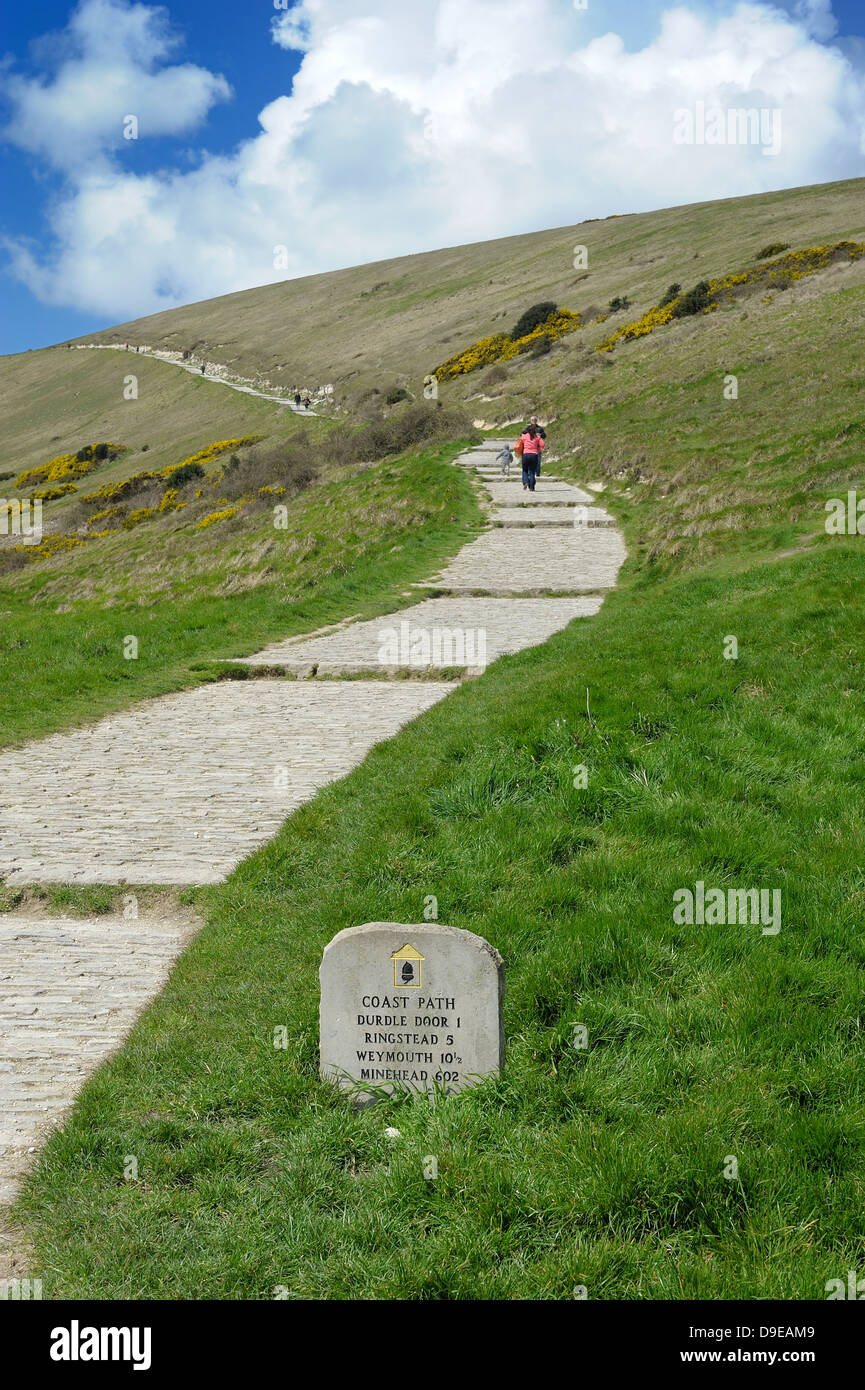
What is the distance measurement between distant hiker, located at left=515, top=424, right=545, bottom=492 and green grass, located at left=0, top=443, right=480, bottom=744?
189cm

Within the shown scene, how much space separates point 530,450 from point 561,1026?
24.2 m

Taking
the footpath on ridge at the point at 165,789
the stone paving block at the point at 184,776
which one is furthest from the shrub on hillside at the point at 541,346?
the stone paving block at the point at 184,776

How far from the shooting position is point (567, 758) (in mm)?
7418

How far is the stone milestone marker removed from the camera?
4.13 m

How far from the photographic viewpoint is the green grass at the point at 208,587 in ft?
43.7

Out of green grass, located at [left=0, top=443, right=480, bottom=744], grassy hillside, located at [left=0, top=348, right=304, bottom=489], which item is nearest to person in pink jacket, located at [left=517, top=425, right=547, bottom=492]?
green grass, located at [left=0, top=443, right=480, bottom=744]

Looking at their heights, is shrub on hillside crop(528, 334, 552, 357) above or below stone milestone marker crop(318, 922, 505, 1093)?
above

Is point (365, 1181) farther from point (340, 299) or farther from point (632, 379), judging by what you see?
point (340, 299)

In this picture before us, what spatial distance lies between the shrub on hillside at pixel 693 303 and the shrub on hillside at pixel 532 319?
1272 cm

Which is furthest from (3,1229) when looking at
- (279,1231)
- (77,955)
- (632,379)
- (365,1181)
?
(632,379)

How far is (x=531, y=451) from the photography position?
2694 cm

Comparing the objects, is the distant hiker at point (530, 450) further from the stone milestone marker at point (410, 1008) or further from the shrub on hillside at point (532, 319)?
the shrub on hillside at point (532, 319)

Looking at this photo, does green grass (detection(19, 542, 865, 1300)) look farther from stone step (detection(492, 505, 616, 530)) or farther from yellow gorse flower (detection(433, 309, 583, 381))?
yellow gorse flower (detection(433, 309, 583, 381))
